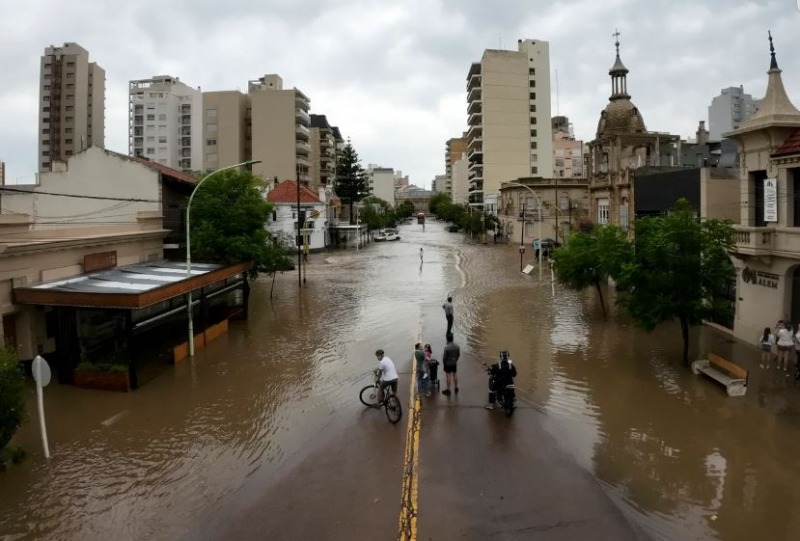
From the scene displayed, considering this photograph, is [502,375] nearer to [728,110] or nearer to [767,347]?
[767,347]

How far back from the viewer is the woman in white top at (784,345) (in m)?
16.0

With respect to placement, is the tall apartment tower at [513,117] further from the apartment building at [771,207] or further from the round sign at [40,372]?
the round sign at [40,372]

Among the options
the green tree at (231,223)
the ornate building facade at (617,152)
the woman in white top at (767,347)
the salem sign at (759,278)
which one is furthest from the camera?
the ornate building facade at (617,152)

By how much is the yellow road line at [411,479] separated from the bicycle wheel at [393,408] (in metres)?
0.29

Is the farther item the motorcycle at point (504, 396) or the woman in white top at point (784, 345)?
the woman in white top at point (784, 345)

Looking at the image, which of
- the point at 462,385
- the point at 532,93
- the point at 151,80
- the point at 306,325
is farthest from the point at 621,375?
the point at 151,80

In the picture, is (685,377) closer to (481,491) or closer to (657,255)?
(657,255)

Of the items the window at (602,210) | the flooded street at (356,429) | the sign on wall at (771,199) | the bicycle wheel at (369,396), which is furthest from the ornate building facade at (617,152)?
the bicycle wheel at (369,396)

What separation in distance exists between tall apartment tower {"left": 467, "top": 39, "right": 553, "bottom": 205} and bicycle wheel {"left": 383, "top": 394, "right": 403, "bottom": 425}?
82.1 m

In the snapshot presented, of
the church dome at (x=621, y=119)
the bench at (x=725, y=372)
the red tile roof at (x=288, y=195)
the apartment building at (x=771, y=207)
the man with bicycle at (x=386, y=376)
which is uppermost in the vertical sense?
the church dome at (x=621, y=119)

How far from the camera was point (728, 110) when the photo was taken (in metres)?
54.9

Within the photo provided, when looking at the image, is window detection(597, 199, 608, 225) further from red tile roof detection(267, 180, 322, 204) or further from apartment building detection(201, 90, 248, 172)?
apartment building detection(201, 90, 248, 172)

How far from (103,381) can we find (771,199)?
63.8 feet

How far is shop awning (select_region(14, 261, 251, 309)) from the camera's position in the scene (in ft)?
49.7
